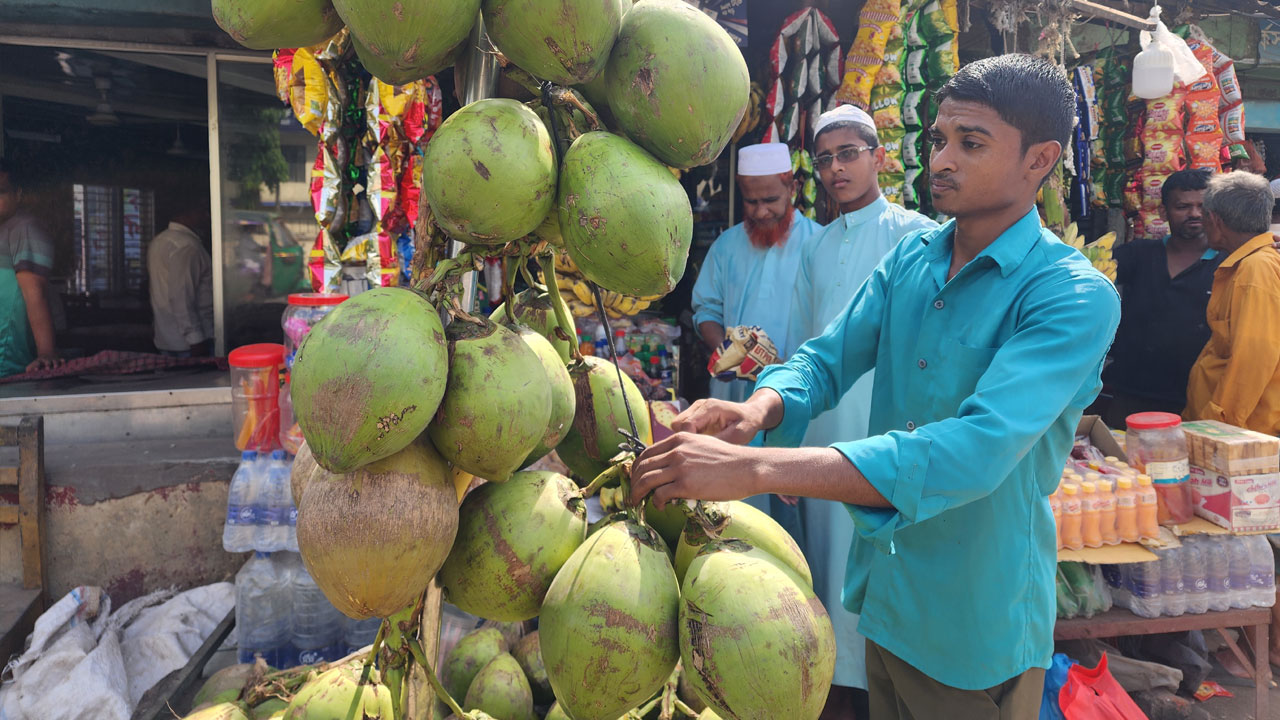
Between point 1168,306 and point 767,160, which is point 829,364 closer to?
point 767,160

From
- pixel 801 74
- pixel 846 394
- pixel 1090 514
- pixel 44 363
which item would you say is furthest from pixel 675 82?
pixel 44 363

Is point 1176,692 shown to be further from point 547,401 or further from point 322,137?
point 322,137

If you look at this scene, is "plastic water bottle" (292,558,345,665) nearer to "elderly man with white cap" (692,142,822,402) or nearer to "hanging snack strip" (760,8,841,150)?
"elderly man with white cap" (692,142,822,402)

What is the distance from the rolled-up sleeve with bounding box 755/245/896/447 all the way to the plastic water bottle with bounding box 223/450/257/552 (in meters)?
2.27

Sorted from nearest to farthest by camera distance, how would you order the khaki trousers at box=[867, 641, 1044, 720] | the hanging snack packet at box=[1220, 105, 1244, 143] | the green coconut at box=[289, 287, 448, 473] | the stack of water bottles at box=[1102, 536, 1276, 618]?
1. the green coconut at box=[289, 287, 448, 473]
2. the khaki trousers at box=[867, 641, 1044, 720]
3. the stack of water bottles at box=[1102, 536, 1276, 618]
4. the hanging snack packet at box=[1220, 105, 1244, 143]

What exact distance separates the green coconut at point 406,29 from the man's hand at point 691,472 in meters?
0.66

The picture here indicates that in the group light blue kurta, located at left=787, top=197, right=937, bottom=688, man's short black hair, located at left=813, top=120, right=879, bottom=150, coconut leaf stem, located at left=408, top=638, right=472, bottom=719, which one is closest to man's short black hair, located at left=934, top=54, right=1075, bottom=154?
coconut leaf stem, located at left=408, top=638, right=472, bottom=719

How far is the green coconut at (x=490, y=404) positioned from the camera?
103 cm

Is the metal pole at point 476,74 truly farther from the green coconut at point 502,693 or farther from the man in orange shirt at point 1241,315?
the man in orange shirt at point 1241,315

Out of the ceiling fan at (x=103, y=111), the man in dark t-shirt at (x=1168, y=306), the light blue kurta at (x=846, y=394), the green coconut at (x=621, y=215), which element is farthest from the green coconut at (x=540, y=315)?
the ceiling fan at (x=103, y=111)

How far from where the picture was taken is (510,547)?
1.13 meters

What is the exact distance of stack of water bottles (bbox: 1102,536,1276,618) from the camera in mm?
3287

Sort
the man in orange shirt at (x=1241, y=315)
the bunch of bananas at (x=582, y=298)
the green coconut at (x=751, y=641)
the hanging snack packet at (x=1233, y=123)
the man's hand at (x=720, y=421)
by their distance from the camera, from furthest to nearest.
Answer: the hanging snack packet at (x=1233, y=123) → the bunch of bananas at (x=582, y=298) → the man in orange shirt at (x=1241, y=315) → the man's hand at (x=720, y=421) → the green coconut at (x=751, y=641)

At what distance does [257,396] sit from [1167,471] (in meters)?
3.91
